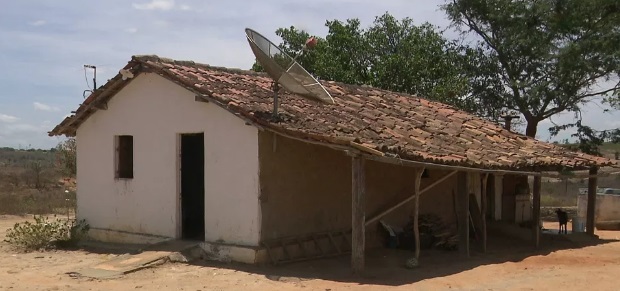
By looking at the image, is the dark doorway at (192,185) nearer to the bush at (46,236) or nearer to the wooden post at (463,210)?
the bush at (46,236)

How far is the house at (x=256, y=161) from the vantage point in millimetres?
10844

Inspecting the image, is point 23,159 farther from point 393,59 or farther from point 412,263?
point 412,263

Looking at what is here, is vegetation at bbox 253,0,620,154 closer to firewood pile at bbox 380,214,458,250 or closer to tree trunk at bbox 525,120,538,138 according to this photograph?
tree trunk at bbox 525,120,538,138

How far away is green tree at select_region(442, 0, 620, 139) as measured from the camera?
20.1 metres

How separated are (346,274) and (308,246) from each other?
154 centimetres

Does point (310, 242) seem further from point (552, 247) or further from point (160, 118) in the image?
point (552, 247)

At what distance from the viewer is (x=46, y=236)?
13.2m

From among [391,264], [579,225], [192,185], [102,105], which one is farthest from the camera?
[579,225]

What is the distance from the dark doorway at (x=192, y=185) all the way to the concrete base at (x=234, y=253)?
1555 mm

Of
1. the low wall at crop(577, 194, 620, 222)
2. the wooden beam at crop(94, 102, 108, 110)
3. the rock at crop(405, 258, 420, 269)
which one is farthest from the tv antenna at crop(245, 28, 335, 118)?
the low wall at crop(577, 194, 620, 222)

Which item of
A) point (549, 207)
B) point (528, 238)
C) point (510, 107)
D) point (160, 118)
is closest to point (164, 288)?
point (160, 118)

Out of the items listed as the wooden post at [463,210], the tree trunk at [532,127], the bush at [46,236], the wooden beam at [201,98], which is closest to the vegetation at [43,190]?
the bush at [46,236]

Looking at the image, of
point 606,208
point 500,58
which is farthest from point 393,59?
point 606,208

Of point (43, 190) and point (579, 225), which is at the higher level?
point (579, 225)
